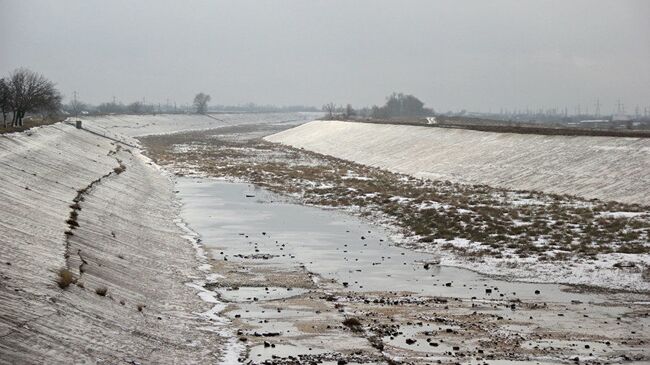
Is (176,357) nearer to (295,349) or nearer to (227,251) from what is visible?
(295,349)

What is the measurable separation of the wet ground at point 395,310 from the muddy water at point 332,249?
0.07m

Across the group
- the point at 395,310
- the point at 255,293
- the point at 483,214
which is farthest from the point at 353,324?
the point at 483,214

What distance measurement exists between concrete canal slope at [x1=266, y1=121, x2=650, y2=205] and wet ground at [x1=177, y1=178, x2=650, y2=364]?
63.4 ft

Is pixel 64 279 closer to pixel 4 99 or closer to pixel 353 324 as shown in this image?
pixel 353 324

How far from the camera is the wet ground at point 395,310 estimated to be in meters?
16.2

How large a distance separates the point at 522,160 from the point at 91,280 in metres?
44.6

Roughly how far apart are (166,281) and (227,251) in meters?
6.45

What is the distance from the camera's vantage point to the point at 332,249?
3006 centimetres

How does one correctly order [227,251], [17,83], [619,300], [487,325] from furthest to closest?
[17,83] → [227,251] → [619,300] → [487,325]

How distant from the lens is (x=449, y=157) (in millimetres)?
68688

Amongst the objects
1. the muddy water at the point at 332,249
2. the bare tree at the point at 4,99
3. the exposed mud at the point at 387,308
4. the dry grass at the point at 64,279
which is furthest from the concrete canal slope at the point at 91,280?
the bare tree at the point at 4,99

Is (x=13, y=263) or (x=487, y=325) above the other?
(x=13, y=263)

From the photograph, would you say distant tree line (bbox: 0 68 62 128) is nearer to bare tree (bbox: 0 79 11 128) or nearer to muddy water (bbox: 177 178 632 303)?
bare tree (bbox: 0 79 11 128)

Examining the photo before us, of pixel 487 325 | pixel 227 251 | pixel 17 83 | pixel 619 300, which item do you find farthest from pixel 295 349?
pixel 17 83
